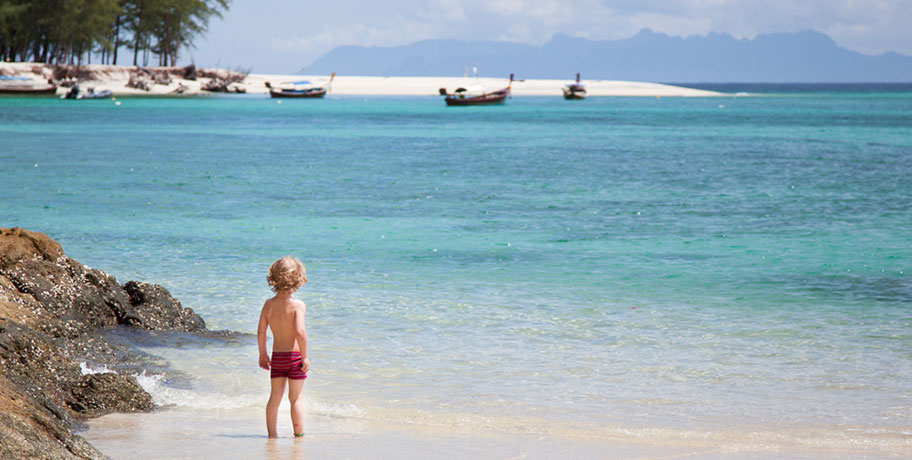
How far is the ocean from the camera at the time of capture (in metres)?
6.89

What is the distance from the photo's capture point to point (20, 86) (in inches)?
3617

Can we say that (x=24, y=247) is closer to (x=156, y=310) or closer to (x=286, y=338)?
(x=156, y=310)

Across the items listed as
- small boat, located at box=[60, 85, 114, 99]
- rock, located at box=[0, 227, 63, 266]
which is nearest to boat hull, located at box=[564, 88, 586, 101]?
small boat, located at box=[60, 85, 114, 99]

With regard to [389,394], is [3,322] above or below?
above

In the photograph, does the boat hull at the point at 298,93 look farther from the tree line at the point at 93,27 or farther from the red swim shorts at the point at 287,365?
the red swim shorts at the point at 287,365

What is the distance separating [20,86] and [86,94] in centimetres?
593

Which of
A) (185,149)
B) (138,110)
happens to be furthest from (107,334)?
(138,110)

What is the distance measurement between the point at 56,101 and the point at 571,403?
9069 centimetres

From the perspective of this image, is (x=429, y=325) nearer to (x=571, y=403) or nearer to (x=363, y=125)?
(x=571, y=403)

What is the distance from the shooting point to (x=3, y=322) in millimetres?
6961

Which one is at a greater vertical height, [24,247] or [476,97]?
[476,97]

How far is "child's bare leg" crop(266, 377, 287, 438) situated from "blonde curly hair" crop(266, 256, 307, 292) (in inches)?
27.6

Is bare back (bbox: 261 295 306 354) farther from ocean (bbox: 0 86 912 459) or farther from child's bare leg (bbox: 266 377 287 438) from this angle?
ocean (bbox: 0 86 912 459)

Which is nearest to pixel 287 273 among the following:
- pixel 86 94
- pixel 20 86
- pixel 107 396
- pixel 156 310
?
pixel 107 396
